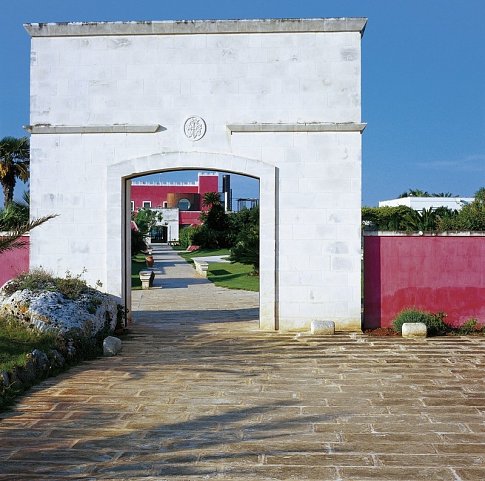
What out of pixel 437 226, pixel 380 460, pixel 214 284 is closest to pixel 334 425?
pixel 380 460

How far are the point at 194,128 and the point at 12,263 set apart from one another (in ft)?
13.9

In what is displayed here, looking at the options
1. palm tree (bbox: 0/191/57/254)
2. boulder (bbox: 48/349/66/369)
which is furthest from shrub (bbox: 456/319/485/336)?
palm tree (bbox: 0/191/57/254)

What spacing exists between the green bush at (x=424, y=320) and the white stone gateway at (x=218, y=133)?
732 millimetres

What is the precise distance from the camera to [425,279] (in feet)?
38.9

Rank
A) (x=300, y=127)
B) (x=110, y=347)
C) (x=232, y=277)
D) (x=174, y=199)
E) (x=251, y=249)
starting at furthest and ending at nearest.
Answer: (x=174, y=199), (x=232, y=277), (x=251, y=249), (x=300, y=127), (x=110, y=347)

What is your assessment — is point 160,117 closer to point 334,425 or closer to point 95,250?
point 95,250

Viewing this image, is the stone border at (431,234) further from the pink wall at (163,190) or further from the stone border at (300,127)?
the pink wall at (163,190)

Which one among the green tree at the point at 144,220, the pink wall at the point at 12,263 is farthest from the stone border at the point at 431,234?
the green tree at the point at 144,220

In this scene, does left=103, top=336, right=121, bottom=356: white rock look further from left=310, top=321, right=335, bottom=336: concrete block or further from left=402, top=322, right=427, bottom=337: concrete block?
left=402, top=322, right=427, bottom=337: concrete block

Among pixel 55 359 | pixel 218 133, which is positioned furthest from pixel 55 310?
pixel 218 133

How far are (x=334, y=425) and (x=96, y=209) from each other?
7.22 m

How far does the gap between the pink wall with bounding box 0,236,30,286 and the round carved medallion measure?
3.72 meters

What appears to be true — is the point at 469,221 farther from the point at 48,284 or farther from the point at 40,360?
the point at 40,360

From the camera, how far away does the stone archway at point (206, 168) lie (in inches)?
457
